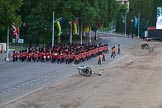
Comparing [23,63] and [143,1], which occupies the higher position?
[143,1]

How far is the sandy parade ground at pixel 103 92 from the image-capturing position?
28.3 meters

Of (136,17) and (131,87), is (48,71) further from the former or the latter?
(136,17)

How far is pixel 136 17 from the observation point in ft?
461

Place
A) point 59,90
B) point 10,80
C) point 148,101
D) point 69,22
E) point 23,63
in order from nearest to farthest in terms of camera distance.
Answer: point 148,101 < point 59,90 < point 10,80 < point 23,63 < point 69,22

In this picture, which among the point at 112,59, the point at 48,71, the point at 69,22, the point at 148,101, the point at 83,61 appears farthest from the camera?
the point at 69,22

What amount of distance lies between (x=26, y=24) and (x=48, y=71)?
42.7 meters

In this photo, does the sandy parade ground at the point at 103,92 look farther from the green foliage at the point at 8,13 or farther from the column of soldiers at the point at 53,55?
the green foliage at the point at 8,13

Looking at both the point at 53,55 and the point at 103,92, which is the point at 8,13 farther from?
the point at 103,92

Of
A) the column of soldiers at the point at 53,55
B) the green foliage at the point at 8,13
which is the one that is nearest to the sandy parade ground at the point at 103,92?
the column of soldiers at the point at 53,55

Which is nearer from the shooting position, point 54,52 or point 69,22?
point 54,52

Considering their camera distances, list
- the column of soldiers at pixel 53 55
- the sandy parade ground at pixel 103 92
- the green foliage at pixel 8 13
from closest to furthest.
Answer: the sandy parade ground at pixel 103 92 < the green foliage at pixel 8 13 < the column of soldiers at pixel 53 55

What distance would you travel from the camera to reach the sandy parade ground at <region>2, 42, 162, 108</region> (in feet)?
92.8

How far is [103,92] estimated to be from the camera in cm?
3338

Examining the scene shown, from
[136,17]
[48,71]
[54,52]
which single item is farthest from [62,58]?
[136,17]
